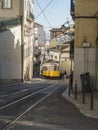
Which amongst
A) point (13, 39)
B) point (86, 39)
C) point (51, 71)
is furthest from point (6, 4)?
point (86, 39)

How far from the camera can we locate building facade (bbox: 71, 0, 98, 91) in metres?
35.8

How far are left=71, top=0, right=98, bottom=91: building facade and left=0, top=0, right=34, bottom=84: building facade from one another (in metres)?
33.4

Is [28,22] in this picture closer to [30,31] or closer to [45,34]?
[30,31]

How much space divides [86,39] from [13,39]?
1575 inches

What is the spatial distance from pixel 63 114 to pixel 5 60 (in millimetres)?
52453

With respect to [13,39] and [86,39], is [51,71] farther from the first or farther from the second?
[86,39]

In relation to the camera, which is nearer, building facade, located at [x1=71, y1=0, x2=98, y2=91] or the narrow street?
the narrow street

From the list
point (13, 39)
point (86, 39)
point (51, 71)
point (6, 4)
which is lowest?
point (51, 71)

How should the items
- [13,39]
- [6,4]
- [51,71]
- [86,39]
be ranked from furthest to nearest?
[51,71] → [6,4] → [13,39] → [86,39]

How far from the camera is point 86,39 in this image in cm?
3609

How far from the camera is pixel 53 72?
99.3m

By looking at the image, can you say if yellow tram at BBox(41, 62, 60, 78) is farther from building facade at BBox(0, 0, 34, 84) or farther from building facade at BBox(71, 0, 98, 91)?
building facade at BBox(71, 0, 98, 91)

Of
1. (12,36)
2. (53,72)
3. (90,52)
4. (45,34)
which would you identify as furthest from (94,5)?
(45,34)

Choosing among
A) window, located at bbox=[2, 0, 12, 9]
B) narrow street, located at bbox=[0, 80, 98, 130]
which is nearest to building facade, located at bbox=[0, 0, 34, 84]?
window, located at bbox=[2, 0, 12, 9]
